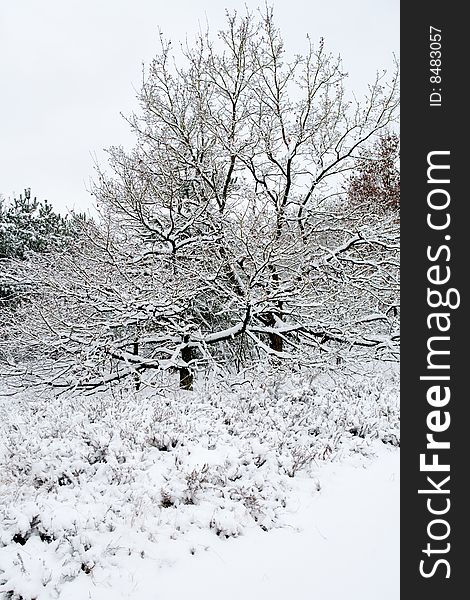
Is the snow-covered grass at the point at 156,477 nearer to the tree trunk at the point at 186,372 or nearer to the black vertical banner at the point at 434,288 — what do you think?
the black vertical banner at the point at 434,288

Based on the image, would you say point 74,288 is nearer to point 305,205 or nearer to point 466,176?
point 305,205

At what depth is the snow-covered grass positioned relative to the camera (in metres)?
3.29

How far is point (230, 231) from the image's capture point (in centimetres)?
1002

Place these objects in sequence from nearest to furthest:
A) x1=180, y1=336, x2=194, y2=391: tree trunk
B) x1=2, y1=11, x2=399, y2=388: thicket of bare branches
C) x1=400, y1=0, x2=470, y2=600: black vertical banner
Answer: x1=400, y1=0, x2=470, y2=600: black vertical banner → x1=180, y1=336, x2=194, y2=391: tree trunk → x1=2, y1=11, x2=399, y2=388: thicket of bare branches

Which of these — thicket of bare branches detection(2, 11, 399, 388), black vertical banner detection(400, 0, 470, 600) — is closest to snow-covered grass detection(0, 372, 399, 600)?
black vertical banner detection(400, 0, 470, 600)

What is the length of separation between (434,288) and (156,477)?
10.2 feet

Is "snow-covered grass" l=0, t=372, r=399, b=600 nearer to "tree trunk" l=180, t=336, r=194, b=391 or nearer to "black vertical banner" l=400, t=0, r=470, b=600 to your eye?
"black vertical banner" l=400, t=0, r=470, b=600

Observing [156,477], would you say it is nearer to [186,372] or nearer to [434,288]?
[434,288]

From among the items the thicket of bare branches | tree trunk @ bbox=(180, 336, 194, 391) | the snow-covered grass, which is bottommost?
the snow-covered grass

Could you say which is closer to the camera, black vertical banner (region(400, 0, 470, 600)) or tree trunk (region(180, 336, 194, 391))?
black vertical banner (region(400, 0, 470, 600))

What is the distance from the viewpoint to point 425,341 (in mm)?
3838

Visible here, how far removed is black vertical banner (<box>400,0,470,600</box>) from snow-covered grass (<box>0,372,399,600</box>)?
1033 mm

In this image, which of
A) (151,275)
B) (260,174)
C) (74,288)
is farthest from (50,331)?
(260,174)

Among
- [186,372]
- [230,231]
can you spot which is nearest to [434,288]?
[230,231]
